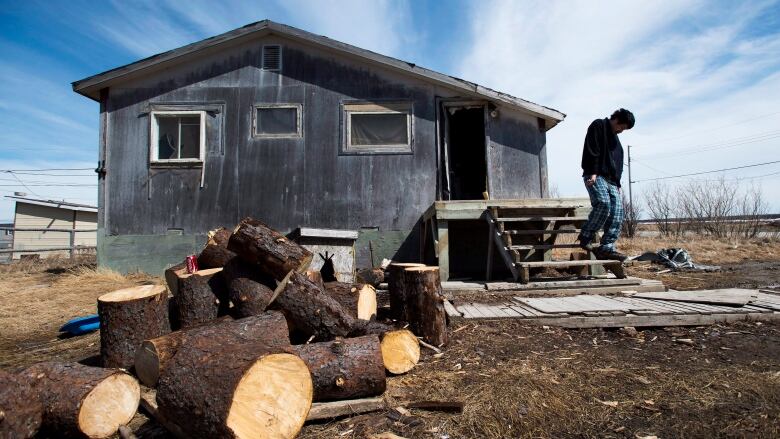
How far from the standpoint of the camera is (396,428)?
2244 millimetres

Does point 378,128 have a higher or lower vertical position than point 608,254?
higher

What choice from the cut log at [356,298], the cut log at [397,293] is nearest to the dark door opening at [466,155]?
the cut log at [356,298]

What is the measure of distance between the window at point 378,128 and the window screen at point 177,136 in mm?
2806

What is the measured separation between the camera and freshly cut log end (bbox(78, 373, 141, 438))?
7.67 feet

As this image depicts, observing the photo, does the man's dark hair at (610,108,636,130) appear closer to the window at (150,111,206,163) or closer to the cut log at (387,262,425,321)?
the cut log at (387,262,425,321)

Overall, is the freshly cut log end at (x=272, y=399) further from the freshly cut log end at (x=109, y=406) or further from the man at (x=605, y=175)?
the man at (x=605, y=175)

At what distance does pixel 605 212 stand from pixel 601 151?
80 cm

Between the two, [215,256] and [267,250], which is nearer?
[267,250]

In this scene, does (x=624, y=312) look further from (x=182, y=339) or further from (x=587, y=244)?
(x=182, y=339)

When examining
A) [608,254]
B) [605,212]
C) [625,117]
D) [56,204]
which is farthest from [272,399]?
[56,204]

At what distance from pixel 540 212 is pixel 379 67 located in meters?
3.95

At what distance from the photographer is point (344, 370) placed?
103 inches

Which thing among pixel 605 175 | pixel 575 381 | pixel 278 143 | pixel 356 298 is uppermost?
pixel 278 143

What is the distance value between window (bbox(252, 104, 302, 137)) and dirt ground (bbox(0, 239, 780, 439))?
4.60 metres
